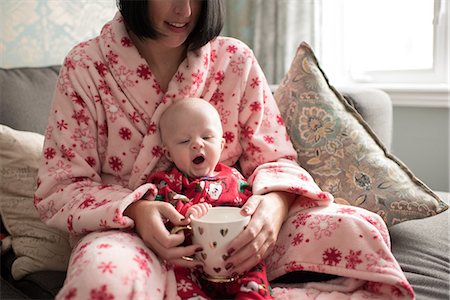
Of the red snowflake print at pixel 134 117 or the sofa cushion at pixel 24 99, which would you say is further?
the sofa cushion at pixel 24 99

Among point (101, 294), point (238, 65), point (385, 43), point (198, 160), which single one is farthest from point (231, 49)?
point (385, 43)

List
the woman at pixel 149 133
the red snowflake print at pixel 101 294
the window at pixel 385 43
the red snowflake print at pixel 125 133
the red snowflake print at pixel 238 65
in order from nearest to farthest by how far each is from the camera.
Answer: the red snowflake print at pixel 101 294 → the woman at pixel 149 133 → the red snowflake print at pixel 125 133 → the red snowflake print at pixel 238 65 → the window at pixel 385 43

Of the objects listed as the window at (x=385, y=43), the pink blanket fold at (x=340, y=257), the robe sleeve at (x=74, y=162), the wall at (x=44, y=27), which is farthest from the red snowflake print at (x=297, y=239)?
the window at (x=385, y=43)

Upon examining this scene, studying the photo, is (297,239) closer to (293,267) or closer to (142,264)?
(293,267)

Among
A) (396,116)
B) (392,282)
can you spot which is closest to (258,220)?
(392,282)

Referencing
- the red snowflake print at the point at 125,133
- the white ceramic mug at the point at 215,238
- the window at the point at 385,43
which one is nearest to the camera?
the white ceramic mug at the point at 215,238

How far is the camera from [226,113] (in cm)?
145

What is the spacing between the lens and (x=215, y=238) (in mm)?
1042

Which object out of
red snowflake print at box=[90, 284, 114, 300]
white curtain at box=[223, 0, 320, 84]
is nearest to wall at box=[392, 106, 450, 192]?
white curtain at box=[223, 0, 320, 84]

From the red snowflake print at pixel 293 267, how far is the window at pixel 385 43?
1.52 meters

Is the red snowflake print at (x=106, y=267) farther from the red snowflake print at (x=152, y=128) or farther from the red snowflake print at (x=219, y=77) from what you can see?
the red snowflake print at (x=219, y=77)

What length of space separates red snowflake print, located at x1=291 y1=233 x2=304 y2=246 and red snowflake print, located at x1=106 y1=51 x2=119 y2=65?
601 millimetres

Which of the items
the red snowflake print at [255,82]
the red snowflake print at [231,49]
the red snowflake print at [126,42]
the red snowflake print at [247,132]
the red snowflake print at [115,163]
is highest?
the red snowflake print at [126,42]

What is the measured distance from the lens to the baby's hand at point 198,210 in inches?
43.4
